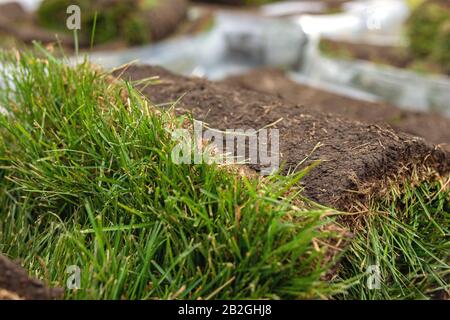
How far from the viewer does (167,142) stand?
7.84ft

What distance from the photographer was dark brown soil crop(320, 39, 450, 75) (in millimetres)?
6621

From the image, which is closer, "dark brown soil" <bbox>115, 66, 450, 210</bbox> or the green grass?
the green grass

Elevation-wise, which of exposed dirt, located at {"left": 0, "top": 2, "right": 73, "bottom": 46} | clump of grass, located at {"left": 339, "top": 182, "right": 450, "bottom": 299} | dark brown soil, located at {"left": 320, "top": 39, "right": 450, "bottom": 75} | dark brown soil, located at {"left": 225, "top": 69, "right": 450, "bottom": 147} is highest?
exposed dirt, located at {"left": 0, "top": 2, "right": 73, "bottom": 46}

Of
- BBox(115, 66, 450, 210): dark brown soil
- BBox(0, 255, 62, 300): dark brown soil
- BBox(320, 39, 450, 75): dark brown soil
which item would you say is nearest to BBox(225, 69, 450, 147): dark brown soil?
BBox(320, 39, 450, 75): dark brown soil

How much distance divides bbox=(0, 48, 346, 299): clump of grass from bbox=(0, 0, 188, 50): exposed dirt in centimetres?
357

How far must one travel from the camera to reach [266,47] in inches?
298

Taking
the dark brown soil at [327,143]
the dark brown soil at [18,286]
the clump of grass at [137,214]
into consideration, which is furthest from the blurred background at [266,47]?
the dark brown soil at [18,286]

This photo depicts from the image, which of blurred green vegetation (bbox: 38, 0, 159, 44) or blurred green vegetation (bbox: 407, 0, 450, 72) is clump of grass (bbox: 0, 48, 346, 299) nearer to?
blurred green vegetation (bbox: 38, 0, 159, 44)

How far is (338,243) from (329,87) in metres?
4.52

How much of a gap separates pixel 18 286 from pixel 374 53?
578 cm

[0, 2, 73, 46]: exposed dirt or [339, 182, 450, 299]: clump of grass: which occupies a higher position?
[0, 2, 73, 46]: exposed dirt

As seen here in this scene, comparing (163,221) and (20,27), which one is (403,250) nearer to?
(163,221)

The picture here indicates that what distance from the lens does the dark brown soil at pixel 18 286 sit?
190 cm

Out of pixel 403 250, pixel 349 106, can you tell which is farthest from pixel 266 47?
pixel 403 250
